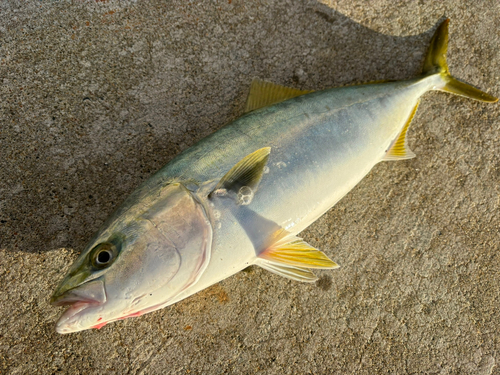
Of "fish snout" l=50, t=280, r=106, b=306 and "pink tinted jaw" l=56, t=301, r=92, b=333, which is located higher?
"fish snout" l=50, t=280, r=106, b=306

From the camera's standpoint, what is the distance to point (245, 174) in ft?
5.40

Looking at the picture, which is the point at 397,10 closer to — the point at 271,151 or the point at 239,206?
the point at 271,151

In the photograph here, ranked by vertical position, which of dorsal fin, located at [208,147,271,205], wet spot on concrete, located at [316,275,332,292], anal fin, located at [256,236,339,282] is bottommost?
wet spot on concrete, located at [316,275,332,292]

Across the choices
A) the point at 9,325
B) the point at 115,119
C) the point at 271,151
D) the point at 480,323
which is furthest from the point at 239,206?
the point at 480,323

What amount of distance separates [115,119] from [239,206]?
1205 millimetres

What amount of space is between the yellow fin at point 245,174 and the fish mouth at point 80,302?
657 millimetres

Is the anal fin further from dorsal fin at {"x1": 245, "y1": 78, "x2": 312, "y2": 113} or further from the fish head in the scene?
dorsal fin at {"x1": 245, "y1": 78, "x2": 312, "y2": 113}

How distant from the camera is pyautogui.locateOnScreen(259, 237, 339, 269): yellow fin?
69.7 inches

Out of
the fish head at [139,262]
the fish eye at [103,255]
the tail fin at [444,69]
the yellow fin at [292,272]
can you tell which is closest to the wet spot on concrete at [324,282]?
the yellow fin at [292,272]

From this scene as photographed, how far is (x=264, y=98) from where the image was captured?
2.03 meters

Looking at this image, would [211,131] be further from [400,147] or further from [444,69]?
[444,69]

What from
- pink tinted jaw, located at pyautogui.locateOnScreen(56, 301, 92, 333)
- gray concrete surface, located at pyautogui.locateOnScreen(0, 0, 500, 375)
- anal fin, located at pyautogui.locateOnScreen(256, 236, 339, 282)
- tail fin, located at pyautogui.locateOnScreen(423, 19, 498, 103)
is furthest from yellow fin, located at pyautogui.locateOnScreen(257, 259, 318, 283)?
tail fin, located at pyautogui.locateOnScreen(423, 19, 498, 103)

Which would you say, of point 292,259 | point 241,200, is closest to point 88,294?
point 241,200

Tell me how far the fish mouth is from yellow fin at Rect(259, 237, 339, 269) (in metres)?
0.80
